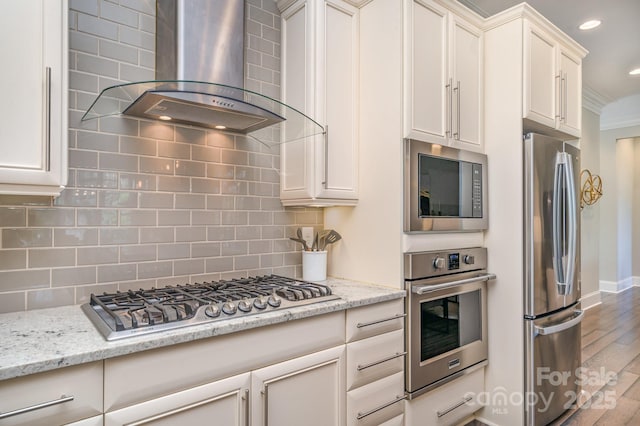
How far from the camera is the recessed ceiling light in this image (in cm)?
330

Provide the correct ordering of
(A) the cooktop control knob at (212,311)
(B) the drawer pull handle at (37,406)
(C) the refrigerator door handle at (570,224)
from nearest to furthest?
1. (B) the drawer pull handle at (37,406)
2. (A) the cooktop control knob at (212,311)
3. (C) the refrigerator door handle at (570,224)

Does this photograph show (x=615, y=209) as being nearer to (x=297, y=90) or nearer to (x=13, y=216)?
(x=297, y=90)

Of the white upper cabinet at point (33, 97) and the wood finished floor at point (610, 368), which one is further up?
the white upper cabinet at point (33, 97)

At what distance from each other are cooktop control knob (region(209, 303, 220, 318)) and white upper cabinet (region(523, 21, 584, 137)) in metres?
2.03

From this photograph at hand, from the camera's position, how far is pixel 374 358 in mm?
1800

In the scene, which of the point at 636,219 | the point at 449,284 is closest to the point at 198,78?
the point at 449,284

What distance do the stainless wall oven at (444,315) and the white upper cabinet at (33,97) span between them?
1.56 meters

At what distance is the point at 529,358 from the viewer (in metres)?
2.22

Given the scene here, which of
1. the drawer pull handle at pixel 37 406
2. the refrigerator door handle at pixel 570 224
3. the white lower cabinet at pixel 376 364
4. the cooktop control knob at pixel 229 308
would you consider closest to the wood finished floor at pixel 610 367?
the refrigerator door handle at pixel 570 224

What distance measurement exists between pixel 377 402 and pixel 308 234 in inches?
39.8

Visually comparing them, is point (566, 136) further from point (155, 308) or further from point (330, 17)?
point (155, 308)

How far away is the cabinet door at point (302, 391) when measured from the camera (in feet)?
4.62

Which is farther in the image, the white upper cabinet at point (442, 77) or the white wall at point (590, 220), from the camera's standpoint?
the white wall at point (590, 220)

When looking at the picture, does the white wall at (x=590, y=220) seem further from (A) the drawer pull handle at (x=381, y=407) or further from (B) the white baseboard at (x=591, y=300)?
(A) the drawer pull handle at (x=381, y=407)
